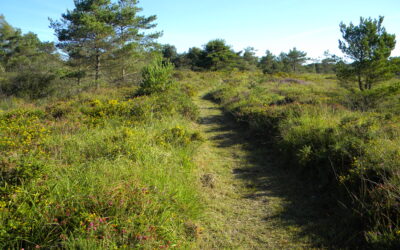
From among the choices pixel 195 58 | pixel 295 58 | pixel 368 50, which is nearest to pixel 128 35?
pixel 368 50

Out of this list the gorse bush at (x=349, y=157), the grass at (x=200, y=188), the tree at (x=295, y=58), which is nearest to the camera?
the grass at (x=200, y=188)

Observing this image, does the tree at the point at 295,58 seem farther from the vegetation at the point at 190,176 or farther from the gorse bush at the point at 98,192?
the gorse bush at the point at 98,192

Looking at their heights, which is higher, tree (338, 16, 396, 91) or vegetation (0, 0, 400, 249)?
tree (338, 16, 396, 91)

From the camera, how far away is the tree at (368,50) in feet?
44.3

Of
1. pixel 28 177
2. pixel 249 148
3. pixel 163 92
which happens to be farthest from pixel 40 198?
pixel 163 92

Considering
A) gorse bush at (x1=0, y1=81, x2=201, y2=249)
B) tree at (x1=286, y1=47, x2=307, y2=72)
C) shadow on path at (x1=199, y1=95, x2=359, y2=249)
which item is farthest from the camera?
tree at (x1=286, y1=47, x2=307, y2=72)

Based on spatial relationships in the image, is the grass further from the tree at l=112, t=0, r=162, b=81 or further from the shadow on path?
the tree at l=112, t=0, r=162, b=81

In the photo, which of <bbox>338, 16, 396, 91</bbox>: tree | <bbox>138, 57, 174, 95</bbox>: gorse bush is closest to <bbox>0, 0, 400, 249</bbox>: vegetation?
<bbox>138, 57, 174, 95</bbox>: gorse bush

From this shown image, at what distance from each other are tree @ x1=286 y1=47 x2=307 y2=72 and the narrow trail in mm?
46863

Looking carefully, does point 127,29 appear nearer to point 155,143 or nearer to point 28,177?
point 155,143

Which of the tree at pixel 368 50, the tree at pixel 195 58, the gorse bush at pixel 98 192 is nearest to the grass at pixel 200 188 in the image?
the gorse bush at pixel 98 192

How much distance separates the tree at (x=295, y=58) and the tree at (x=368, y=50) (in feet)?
117

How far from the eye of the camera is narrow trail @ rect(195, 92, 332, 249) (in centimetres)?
343

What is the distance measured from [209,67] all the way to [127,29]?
21.3 meters
